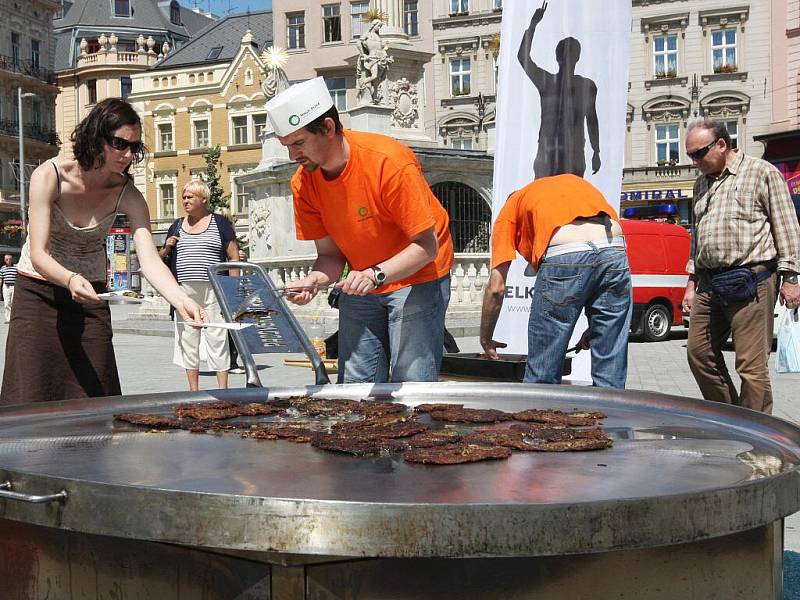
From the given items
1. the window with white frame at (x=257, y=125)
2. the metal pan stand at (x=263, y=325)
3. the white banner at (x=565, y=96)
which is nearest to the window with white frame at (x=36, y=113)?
the window with white frame at (x=257, y=125)

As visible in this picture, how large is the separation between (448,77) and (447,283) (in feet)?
164

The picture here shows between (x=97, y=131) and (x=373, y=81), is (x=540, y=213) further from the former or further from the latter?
(x=373, y=81)

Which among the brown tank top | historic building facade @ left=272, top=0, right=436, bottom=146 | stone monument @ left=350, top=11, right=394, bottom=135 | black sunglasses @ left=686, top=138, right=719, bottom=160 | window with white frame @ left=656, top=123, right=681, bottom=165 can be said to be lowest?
the brown tank top

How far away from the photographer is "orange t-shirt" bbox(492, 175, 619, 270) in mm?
5438

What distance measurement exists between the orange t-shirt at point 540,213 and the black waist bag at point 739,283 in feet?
2.43

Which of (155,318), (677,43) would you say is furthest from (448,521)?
(677,43)

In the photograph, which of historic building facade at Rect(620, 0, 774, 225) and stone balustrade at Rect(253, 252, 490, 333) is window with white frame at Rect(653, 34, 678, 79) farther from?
stone balustrade at Rect(253, 252, 490, 333)

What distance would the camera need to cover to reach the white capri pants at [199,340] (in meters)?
9.69

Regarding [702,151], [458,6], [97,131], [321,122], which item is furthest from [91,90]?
[321,122]

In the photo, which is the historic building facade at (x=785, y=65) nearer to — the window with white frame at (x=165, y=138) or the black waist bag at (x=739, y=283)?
the window with white frame at (x=165, y=138)

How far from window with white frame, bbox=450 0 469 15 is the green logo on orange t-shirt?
5137 centimetres

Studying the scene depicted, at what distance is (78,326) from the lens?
456 cm

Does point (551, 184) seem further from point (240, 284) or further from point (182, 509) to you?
point (182, 509)

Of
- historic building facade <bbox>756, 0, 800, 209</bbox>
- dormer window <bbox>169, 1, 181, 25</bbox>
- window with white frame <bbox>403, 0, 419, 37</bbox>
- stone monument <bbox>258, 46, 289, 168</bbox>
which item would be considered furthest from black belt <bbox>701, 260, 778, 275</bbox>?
dormer window <bbox>169, 1, 181, 25</bbox>
